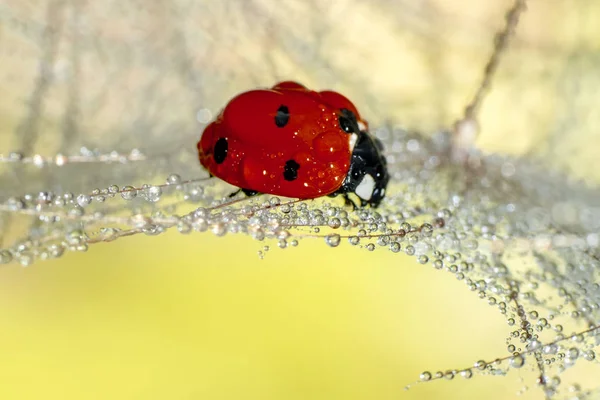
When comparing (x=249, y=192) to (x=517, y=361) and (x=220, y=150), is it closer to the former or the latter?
(x=220, y=150)

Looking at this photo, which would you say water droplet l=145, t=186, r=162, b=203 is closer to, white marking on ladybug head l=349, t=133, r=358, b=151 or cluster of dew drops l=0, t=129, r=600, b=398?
cluster of dew drops l=0, t=129, r=600, b=398

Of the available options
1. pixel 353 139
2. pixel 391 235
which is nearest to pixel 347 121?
pixel 353 139

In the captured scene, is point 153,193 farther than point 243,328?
No

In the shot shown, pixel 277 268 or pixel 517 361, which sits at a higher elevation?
pixel 277 268

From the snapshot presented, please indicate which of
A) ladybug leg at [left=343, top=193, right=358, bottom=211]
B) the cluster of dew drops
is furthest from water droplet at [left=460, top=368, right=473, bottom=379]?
ladybug leg at [left=343, top=193, right=358, bottom=211]

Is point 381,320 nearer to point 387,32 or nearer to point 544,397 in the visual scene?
point 544,397

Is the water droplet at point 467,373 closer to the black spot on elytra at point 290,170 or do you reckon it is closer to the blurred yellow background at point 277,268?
the blurred yellow background at point 277,268
